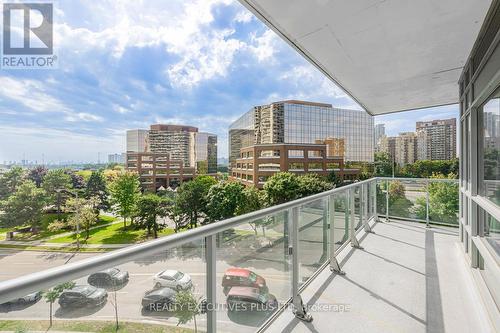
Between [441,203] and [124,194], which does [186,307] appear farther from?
[124,194]

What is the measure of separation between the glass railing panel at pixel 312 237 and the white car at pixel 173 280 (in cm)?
125

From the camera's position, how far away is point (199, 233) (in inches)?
46.0

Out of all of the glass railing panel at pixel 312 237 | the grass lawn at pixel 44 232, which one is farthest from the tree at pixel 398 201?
the grass lawn at pixel 44 232

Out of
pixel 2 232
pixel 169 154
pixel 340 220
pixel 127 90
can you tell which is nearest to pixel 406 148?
pixel 340 220

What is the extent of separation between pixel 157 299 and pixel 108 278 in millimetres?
231

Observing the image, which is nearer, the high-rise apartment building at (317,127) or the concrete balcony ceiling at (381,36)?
the concrete balcony ceiling at (381,36)

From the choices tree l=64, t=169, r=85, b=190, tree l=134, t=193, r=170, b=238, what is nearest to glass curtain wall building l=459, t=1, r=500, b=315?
tree l=134, t=193, r=170, b=238

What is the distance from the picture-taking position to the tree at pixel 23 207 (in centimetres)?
2691

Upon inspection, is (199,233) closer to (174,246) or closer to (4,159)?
(174,246)

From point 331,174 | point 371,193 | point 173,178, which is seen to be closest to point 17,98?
point 173,178

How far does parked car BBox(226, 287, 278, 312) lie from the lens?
4.55 ft

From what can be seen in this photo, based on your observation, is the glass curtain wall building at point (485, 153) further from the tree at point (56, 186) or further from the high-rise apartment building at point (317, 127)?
the high-rise apartment building at point (317, 127)

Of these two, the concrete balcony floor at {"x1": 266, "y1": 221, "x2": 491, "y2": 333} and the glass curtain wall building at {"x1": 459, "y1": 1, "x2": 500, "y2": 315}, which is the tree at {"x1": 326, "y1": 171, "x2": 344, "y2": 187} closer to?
the concrete balcony floor at {"x1": 266, "y1": 221, "x2": 491, "y2": 333}

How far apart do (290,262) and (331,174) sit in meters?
41.9
